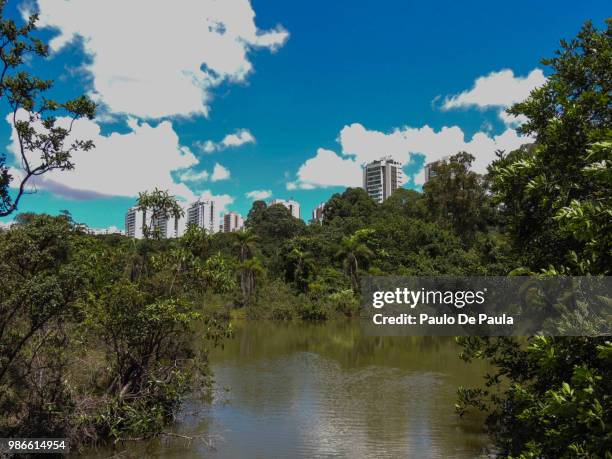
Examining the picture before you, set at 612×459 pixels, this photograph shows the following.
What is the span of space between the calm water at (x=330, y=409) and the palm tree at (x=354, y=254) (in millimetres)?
16200

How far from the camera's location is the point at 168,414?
11.5 metres

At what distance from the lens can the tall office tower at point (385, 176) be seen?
10969 centimetres

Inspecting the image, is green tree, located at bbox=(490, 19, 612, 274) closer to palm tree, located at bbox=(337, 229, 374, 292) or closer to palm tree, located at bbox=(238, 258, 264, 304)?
palm tree, located at bbox=(238, 258, 264, 304)

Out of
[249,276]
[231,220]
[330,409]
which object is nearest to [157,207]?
[330,409]

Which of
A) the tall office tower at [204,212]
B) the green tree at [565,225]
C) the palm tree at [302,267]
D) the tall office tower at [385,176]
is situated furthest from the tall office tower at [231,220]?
the green tree at [565,225]

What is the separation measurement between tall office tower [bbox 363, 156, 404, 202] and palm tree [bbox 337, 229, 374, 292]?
70291 mm

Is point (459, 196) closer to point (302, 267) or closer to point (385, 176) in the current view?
point (302, 267)

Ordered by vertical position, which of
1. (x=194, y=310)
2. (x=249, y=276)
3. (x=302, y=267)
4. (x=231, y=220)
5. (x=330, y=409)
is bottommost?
(x=330, y=409)

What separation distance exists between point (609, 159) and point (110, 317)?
9094 millimetres

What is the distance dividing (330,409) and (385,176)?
10055 centimetres

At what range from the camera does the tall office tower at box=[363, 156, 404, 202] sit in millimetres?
109688

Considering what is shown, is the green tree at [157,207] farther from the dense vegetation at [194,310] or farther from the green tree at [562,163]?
the green tree at [562,163]

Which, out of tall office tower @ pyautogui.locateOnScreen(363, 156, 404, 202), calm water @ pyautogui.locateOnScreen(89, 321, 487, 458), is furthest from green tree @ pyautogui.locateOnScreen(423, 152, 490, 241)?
tall office tower @ pyautogui.locateOnScreen(363, 156, 404, 202)

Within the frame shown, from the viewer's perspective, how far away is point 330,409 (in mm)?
12906
